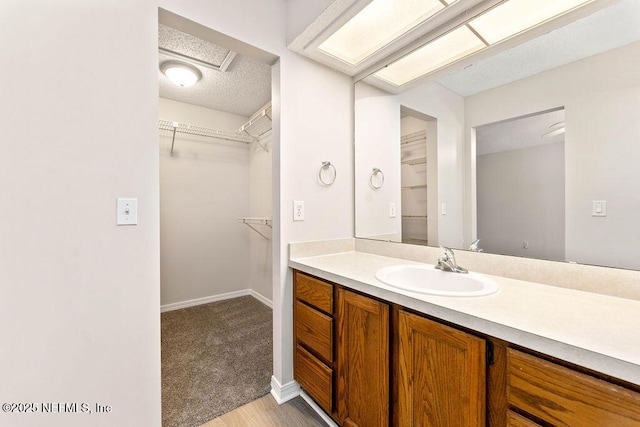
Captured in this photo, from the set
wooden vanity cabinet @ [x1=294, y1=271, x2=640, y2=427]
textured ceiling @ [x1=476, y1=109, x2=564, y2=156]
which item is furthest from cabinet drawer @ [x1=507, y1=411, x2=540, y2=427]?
textured ceiling @ [x1=476, y1=109, x2=564, y2=156]

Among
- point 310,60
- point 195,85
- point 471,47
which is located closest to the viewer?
point 471,47

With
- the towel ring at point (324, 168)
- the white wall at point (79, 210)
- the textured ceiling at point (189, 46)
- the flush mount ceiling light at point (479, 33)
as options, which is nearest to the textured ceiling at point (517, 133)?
the flush mount ceiling light at point (479, 33)

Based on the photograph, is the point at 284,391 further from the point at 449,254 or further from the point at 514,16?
the point at 514,16

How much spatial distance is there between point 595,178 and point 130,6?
6.91 feet

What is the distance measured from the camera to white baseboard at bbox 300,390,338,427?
4.62 feet

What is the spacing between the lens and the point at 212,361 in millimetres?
2018

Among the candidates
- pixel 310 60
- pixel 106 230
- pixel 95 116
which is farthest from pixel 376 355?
pixel 310 60

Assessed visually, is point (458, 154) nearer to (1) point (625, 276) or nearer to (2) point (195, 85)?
(1) point (625, 276)

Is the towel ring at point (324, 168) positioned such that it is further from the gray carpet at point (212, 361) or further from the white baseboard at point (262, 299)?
the white baseboard at point (262, 299)

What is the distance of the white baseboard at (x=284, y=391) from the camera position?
63.0 inches

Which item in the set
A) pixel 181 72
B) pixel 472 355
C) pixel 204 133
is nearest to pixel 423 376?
pixel 472 355

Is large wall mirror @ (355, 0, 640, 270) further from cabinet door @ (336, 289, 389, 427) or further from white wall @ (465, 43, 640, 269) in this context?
cabinet door @ (336, 289, 389, 427)

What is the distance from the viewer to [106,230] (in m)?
1.10

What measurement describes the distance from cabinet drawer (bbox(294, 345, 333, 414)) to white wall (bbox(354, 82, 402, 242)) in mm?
906
